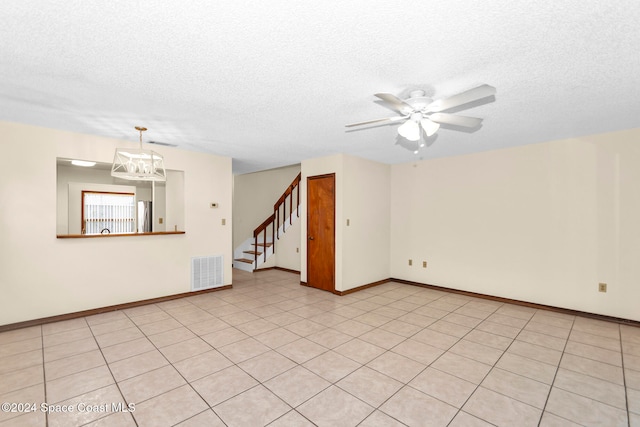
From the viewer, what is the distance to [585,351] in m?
2.96

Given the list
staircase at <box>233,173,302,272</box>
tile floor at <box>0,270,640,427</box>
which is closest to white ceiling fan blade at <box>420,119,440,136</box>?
tile floor at <box>0,270,640,427</box>

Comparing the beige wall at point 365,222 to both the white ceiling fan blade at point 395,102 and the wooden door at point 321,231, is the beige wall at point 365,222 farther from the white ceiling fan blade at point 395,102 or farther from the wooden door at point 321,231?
the white ceiling fan blade at point 395,102

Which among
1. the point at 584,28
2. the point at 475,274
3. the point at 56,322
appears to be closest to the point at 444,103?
the point at 584,28

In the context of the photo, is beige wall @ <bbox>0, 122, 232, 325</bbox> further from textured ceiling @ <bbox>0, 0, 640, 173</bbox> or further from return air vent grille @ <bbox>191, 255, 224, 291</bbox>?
textured ceiling @ <bbox>0, 0, 640, 173</bbox>

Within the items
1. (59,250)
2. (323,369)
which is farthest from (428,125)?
(59,250)

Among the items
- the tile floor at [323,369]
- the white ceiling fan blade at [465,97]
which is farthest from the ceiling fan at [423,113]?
the tile floor at [323,369]

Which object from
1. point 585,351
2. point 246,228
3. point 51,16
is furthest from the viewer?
point 246,228

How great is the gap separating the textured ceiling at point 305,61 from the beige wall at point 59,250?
0.41m

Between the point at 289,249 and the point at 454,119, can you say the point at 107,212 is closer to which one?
the point at 289,249

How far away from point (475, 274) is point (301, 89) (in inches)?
168

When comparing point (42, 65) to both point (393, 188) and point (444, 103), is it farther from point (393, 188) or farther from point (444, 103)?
point (393, 188)

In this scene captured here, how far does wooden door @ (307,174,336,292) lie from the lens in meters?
5.15

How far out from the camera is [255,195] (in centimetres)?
815

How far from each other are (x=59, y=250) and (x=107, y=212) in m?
2.80
